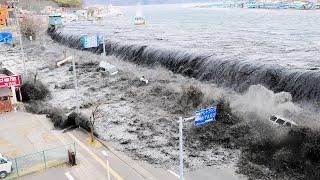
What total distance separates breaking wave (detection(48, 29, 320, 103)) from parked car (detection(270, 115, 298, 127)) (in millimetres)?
5405

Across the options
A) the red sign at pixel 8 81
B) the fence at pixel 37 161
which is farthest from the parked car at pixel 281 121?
the red sign at pixel 8 81

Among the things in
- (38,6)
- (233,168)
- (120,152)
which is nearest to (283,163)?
(233,168)

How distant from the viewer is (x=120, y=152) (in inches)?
1091

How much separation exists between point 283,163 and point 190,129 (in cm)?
875

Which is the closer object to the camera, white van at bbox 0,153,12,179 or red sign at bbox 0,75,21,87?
white van at bbox 0,153,12,179

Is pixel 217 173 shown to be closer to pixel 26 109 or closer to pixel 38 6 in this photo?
pixel 26 109

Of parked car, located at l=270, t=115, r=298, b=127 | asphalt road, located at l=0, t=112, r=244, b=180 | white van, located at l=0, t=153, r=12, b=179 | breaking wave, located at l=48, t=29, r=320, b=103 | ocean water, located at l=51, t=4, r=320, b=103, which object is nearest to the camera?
white van, located at l=0, t=153, r=12, b=179

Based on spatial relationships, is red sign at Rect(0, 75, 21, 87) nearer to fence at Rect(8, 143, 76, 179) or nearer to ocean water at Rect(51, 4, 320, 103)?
fence at Rect(8, 143, 76, 179)

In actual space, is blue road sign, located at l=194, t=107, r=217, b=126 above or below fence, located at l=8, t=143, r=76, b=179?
above

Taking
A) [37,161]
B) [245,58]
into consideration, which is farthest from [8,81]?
[245,58]

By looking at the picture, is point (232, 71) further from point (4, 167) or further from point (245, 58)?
point (4, 167)

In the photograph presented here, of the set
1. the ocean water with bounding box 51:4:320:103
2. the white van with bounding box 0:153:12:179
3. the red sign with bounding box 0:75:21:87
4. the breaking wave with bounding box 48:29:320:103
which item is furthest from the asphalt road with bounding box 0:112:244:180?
the ocean water with bounding box 51:4:320:103

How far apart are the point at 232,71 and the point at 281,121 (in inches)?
572

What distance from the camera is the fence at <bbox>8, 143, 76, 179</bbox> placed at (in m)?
23.6
